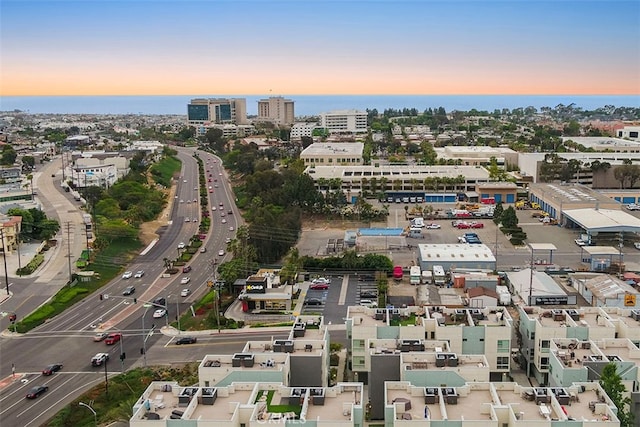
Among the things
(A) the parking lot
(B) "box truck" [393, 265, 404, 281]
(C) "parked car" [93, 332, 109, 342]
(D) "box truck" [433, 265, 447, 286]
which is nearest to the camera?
(C) "parked car" [93, 332, 109, 342]

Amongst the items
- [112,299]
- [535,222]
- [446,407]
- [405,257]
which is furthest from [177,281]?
[535,222]

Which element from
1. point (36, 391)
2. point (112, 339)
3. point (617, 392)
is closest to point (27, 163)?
point (112, 339)

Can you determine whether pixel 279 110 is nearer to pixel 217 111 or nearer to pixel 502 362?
pixel 217 111

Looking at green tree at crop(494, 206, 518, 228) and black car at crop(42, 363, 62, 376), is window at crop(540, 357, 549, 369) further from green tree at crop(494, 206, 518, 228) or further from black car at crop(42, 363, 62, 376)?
green tree at crop(494, 206, 518, 228)

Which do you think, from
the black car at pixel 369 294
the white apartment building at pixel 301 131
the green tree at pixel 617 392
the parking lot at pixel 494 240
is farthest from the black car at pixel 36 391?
the white apartment building at pixel 301 131

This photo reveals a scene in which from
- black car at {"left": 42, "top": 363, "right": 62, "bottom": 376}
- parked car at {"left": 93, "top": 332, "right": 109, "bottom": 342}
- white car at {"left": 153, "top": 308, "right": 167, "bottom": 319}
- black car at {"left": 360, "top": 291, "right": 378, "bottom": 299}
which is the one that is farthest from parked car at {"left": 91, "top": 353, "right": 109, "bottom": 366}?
black car at {"left": 360, "top": 291, "right": 378, "bottom": 299}

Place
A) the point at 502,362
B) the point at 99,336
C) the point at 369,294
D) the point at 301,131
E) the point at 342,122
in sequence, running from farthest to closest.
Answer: the point at 342,122, the point at 301,131, the point at 369,294, the point at 99,336, the point at 502,362
